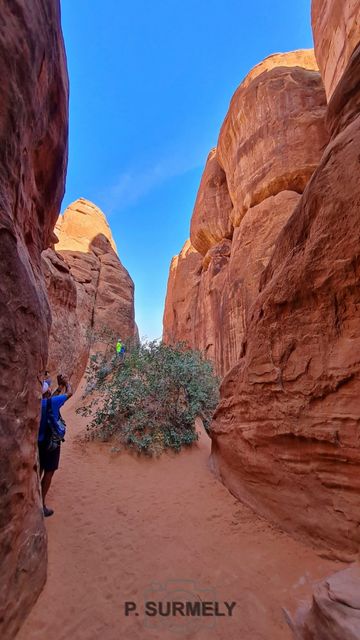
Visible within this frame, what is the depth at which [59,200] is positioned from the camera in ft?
18.3

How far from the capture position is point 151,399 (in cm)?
923

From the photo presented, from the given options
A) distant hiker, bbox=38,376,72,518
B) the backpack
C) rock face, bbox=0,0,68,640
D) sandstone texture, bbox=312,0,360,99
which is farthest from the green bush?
sandstone texture, bbox=312,0,360,99

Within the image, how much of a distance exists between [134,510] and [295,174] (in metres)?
14.0

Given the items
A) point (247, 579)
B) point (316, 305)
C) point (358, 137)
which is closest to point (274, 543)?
point (247, 579)

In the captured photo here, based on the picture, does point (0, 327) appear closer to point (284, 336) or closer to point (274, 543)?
point (284, 336)

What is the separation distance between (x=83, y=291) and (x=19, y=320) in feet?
58.8

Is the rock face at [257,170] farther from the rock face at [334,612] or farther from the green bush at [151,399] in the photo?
the rock face at [334,612]

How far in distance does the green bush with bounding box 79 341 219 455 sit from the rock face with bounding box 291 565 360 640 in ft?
18.2

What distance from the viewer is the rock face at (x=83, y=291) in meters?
12.5

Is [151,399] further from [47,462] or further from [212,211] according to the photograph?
[212,211]

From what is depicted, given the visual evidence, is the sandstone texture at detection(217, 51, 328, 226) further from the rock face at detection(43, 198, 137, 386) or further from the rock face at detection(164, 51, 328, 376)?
the rock face at detection(43, 198, 137, 386)

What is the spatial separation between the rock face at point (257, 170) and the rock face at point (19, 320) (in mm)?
10331

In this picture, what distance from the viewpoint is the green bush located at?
329 inches

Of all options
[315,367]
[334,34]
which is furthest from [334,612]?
[334,34]
